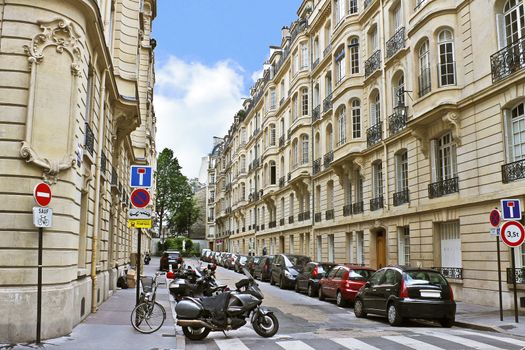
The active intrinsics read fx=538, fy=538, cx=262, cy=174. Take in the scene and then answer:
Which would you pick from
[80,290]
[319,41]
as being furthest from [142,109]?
[80,290]

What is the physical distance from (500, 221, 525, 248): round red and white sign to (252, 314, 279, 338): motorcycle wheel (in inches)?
245

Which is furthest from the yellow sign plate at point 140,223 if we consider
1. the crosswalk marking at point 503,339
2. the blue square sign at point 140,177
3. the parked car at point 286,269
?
the parked car at point 286,269

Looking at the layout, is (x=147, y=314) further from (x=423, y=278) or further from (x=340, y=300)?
(x=340, y=300)

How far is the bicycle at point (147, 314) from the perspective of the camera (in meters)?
11.1

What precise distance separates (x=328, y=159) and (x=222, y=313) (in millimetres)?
22635

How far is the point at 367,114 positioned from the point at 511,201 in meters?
13.9

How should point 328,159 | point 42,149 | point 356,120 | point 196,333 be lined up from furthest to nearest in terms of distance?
point 328,159 < point 356,120 < point 196,333 < point 42,149

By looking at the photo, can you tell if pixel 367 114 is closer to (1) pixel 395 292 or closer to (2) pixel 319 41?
(2) pixel 319 41

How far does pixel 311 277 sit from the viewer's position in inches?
871

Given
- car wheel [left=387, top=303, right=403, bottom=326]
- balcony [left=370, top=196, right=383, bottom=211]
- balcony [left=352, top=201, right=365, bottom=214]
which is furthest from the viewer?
balcony [left=352, top=201, right=365, bottom=214]

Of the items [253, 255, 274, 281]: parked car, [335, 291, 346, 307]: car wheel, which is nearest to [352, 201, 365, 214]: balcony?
[253, 255, 274, 281]: parked car

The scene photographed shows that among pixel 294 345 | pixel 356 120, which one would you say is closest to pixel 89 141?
pixel 294 345

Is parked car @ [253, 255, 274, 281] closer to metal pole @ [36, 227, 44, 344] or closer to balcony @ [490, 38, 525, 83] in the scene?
balcony @ [490, 38, 525, 83]

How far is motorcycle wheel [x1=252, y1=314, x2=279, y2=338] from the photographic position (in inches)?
433
